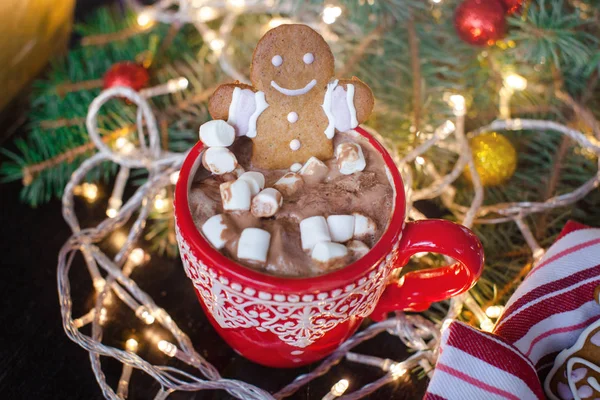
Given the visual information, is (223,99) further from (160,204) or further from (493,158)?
(493,158)

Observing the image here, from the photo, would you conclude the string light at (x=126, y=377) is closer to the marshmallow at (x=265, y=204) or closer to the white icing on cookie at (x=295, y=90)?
the marshmallow at (x=265, y=204)

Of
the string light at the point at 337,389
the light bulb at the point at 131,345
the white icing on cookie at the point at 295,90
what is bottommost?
the string light at the point at 337,389

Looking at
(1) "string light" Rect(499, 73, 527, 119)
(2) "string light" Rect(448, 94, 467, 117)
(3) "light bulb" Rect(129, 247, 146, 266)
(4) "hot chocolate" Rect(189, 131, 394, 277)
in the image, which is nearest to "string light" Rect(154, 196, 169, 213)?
(3) "light bulb" Rect(129, 247, 146, 266)

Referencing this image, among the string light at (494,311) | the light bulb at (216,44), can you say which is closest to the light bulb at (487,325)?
the string light at (494,311)

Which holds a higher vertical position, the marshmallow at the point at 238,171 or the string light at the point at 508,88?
the marshmallow at the point at 238,171

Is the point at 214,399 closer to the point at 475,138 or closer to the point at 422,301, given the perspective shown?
the point at 422,301

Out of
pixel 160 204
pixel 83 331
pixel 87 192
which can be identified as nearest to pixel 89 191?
pixel 87 192

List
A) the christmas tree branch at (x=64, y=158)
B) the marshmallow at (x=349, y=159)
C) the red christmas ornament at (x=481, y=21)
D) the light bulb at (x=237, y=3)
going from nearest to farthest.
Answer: the marshmallow at (x=349, y=159) < the red christmas ornament at (x=481, y=21) < the christmas tree branch at (x=64, y=158) < the light bulb at (x=237, y=3)
